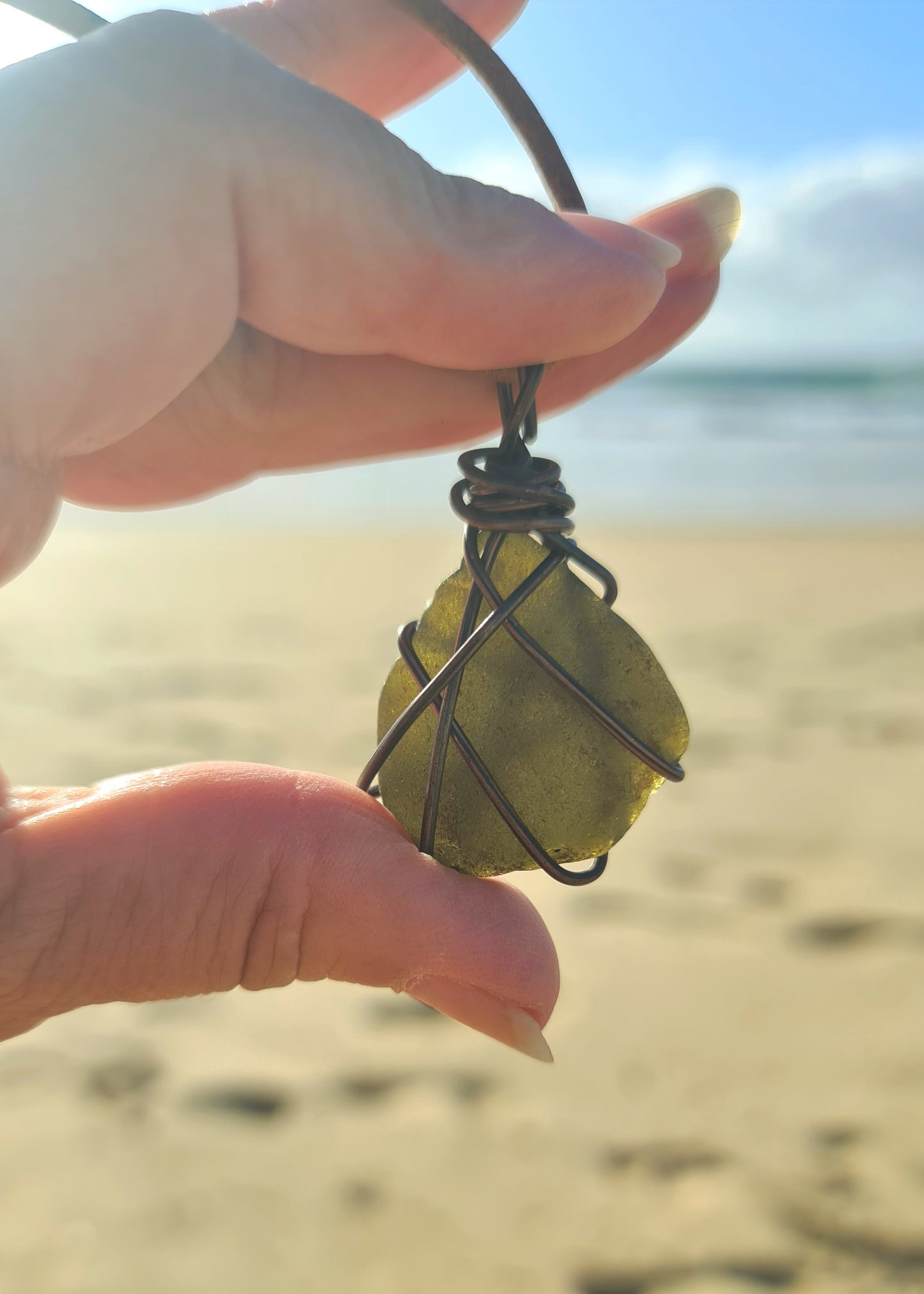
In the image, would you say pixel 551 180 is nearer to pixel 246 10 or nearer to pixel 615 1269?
pixel 246 10

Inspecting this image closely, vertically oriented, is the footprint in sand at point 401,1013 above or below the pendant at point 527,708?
below

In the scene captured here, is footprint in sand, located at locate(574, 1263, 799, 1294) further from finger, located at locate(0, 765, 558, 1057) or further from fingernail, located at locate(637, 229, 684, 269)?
fingernail, located at locate(637, 229, 684, 269)

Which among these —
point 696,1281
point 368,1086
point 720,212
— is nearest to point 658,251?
point 720,212

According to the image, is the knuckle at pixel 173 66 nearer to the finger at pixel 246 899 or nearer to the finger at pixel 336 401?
the finger at pixel 336 401

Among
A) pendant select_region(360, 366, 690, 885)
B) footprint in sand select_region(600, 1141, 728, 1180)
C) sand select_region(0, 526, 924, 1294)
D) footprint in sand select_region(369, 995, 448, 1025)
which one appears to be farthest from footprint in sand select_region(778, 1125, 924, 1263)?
pendant select_region(360, 366, 690, 885)

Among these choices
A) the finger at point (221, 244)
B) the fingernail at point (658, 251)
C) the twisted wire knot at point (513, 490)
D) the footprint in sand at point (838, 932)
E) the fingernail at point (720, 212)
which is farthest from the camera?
the footprint in sand at point (838, 932)

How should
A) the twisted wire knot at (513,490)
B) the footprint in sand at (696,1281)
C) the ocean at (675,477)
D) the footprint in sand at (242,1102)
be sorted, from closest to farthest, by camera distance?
the twisted wire knot at (513,490)
the footprint in sand at (696,1281)
the footprint in sand at (242,1102)
the ocean at (675,477)

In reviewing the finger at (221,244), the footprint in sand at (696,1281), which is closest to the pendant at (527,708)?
the finger at (221,244)

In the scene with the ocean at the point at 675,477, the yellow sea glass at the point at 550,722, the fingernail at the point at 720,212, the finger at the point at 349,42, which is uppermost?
the ocean at the point at 675,477
